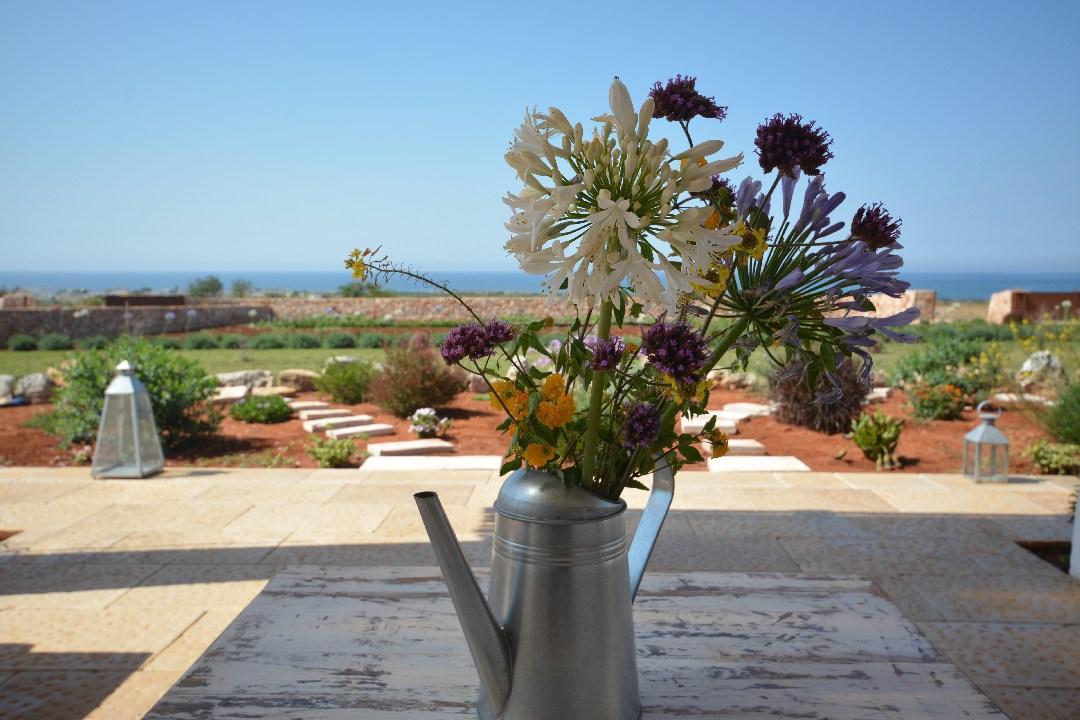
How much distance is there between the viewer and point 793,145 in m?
0.98

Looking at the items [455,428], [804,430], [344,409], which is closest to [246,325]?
[344,409]

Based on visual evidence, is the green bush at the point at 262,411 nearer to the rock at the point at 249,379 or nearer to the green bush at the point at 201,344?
the rock at the point at 249,379

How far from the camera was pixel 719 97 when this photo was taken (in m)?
1.08

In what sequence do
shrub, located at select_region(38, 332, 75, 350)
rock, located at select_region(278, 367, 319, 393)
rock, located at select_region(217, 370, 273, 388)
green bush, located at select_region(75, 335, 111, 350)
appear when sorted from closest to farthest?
rock, located at select_region(278, 367, 319, 393)
rock, located at select_region(217, 370, 273, 388)
green bush, located at select_region(75, 335, 111, 350)
shrub, located at select_region(38, 332, 75, 350)

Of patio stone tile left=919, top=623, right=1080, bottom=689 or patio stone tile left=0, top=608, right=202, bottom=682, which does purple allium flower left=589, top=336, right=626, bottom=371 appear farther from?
patio stone tile left=0, top=608, right=202, bottom=682

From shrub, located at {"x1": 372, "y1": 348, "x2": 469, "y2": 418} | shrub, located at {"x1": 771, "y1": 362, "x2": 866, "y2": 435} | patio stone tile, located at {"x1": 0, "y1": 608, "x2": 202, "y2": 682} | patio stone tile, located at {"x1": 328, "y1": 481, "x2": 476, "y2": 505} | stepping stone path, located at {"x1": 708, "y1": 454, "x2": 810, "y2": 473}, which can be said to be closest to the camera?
patio stone tile, located at {"x1": 0, "y1": 608, "x2": 202, "y2": 682}

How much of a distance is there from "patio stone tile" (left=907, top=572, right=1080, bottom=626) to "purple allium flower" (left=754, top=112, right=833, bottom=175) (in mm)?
2803

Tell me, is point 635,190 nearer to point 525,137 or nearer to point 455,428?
point 525,137

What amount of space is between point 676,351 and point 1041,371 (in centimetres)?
997

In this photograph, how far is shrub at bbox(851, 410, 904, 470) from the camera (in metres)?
6.14

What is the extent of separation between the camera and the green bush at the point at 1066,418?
6.08 meters

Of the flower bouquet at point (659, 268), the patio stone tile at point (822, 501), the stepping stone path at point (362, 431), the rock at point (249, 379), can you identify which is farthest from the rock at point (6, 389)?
the flower bouquet at point (659, 268)

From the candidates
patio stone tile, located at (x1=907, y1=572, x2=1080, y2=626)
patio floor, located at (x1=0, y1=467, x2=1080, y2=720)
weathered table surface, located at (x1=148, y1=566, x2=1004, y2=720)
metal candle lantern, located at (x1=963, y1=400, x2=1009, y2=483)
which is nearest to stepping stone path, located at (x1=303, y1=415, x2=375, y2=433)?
patio floor, located at (x1=0, y1=467, x2=1080, y2=720)

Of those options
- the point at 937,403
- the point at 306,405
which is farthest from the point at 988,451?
the point at 306,405
